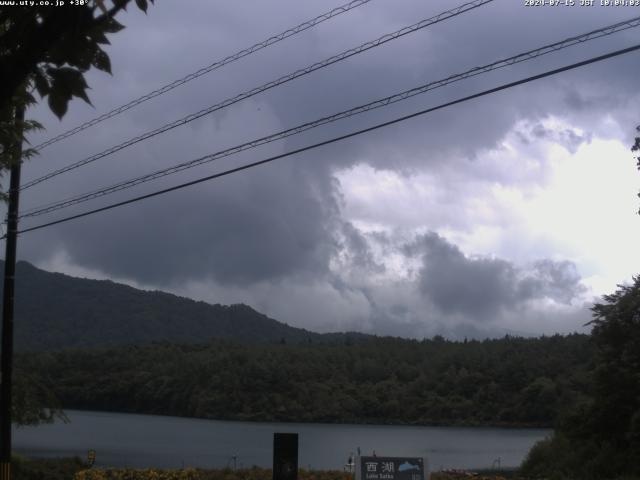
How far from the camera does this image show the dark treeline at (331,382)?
274 feet

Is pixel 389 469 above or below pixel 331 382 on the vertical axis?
below

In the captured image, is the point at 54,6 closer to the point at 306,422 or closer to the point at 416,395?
the point at 306,422

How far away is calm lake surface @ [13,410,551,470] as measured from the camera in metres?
47.8

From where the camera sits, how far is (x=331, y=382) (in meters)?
97.1

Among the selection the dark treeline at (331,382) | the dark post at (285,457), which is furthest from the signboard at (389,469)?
the dark treeline at (331,382)

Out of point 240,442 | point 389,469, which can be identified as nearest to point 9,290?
point 389,469

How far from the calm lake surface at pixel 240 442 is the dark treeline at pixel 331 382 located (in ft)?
9.10

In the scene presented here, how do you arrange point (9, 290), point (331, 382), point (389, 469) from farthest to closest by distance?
point (331, 382)
point (9, 290)
point (389, 469)

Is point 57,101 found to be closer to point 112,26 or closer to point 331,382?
point 112,26

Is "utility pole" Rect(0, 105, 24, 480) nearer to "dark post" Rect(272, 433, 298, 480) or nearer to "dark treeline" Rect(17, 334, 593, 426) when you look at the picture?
"dark post" Rect(272, 433, 298, 480)

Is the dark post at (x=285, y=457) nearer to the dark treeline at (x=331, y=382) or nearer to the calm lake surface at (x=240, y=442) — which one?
the calm lake surface at (x=240, y=442)

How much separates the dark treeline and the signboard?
2522 inches

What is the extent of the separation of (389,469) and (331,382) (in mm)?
83360

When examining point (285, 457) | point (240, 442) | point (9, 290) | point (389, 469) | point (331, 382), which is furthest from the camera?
point (331, 382)
